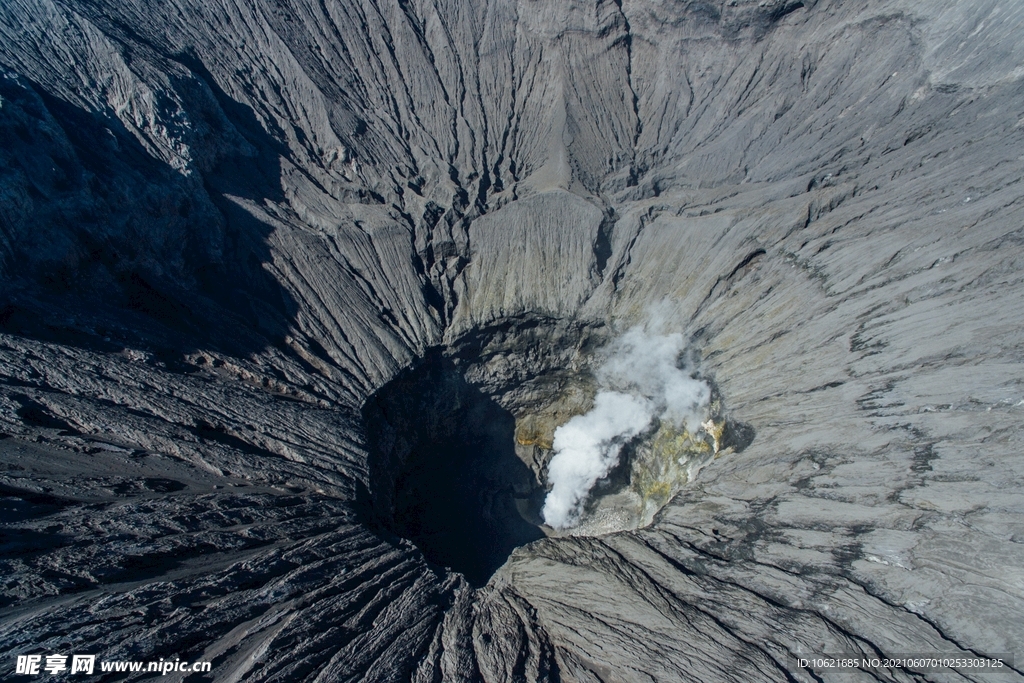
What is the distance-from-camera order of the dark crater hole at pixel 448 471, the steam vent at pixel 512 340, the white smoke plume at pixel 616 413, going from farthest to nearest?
the white smoke plume at pixel 616 413, the dark crater hole at pixel 448 471, the steam vent at pixel 512 340

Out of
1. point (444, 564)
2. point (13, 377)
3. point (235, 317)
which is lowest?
point (444, 564)

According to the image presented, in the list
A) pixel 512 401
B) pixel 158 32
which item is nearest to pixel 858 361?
pixel 512 401

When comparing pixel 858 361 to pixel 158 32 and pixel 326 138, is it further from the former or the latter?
pixel 158 32

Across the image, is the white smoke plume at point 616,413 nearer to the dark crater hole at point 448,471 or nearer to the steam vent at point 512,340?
the steam vent at point 512,340

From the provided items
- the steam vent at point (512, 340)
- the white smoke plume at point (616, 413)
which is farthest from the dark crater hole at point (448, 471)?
the white smoke plume at point (616, 413)

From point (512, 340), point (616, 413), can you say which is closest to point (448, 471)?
point (512, 340)

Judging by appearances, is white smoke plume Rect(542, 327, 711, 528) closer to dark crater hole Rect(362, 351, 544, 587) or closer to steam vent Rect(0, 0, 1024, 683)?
steam vent Rect(0, 0, 1024, 683)
